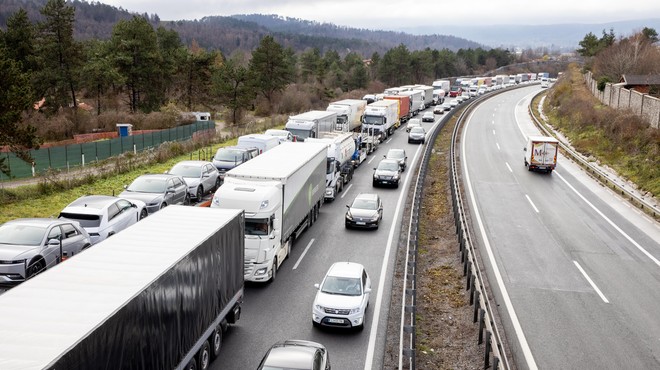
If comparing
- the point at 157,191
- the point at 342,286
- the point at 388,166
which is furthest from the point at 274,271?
the point at 388,166

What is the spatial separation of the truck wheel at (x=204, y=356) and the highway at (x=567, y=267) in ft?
24.5

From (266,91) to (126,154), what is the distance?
4553 cm

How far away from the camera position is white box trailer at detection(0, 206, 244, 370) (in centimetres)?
811

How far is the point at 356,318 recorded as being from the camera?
1596 centimetres

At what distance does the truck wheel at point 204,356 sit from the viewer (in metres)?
13.0

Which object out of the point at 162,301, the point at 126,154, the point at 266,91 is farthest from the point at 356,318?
the point at 266,91

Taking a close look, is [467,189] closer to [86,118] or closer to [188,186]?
[188,186]

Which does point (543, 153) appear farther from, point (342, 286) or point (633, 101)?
point (342, 286)

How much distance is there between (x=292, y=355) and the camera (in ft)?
39.7

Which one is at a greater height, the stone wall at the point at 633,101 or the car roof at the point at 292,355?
the stone wall at the point at 633,101

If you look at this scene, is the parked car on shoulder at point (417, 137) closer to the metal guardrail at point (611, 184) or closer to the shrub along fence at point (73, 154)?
the metal guardrail at point (611, 184)

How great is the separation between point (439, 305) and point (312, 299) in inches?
155

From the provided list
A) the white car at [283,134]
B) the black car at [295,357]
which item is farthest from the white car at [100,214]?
the white car at [283,134]

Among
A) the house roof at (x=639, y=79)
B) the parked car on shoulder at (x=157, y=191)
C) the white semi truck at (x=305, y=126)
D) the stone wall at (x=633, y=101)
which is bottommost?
the parked car on shoulder at (x=157, y=191)
